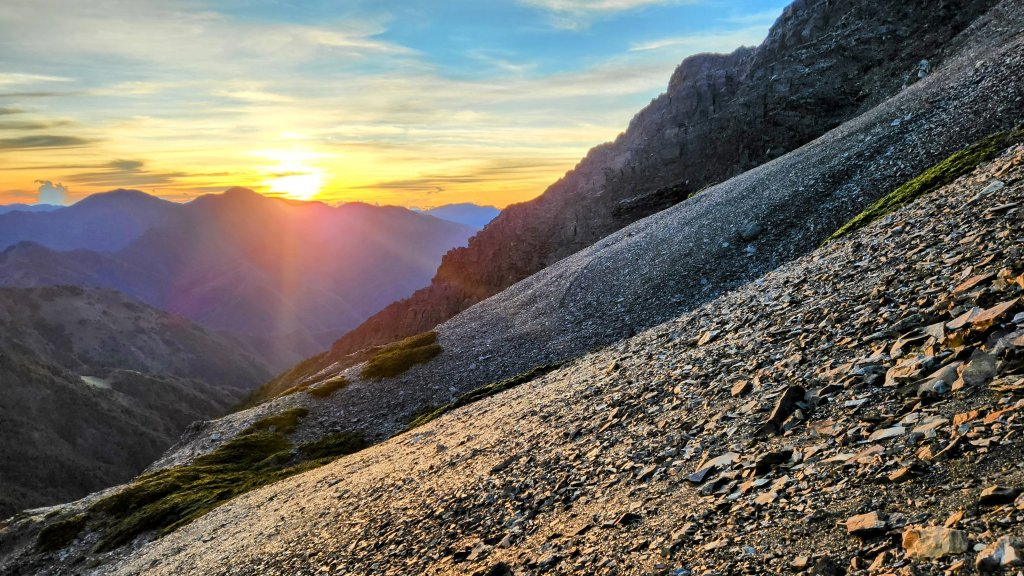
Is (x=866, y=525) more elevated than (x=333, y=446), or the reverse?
(x=866, y=525)

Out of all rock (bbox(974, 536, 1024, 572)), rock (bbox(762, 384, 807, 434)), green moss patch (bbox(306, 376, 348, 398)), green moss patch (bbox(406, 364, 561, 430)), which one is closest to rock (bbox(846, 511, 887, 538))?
rock (bbox(974, 536, 1024, 572))

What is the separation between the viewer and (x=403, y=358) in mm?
58531

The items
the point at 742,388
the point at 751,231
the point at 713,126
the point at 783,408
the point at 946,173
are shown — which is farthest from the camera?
the point at 713,126

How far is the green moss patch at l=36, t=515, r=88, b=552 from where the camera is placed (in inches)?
1705

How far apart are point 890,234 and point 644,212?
9809 cm

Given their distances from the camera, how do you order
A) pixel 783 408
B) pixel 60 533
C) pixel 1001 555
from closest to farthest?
pixel 1001 555, pixel 783 408, pixel 60 533

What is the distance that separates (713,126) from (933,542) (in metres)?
117

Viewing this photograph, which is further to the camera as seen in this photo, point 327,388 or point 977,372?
point 327,388

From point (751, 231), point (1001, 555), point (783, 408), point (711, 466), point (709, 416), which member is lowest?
point (711, 466)

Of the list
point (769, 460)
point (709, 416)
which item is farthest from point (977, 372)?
point (709, 416)

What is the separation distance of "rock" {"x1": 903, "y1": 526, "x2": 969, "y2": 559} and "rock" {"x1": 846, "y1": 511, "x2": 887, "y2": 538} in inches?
15.9

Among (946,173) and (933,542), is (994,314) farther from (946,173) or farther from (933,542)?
(946,173)

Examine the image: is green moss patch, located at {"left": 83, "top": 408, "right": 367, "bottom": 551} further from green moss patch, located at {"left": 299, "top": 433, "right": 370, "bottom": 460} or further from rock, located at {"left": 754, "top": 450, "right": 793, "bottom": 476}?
rock, located at {"left": 754, "top": 450, "right": 793, "bottom": 476}

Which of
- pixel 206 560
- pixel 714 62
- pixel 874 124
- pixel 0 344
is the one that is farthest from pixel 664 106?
pixel 0 344
